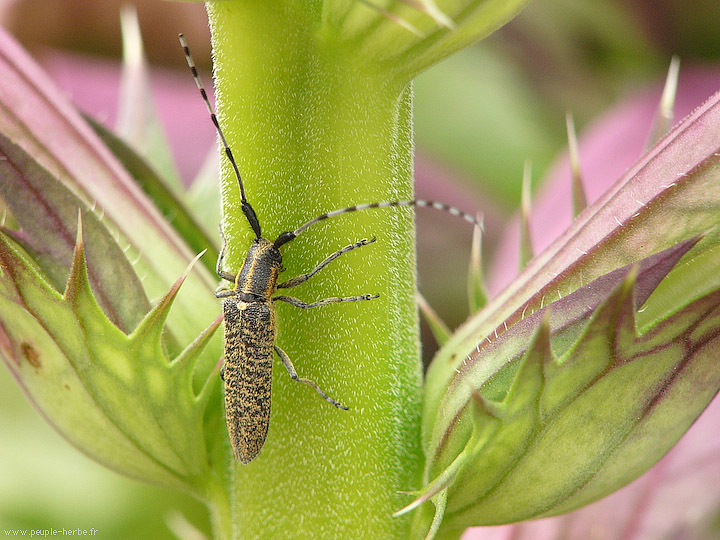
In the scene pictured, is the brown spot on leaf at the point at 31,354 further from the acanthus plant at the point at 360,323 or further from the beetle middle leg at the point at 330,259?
the beetle middle leg at the point at 330,259

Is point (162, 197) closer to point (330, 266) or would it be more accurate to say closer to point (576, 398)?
point (330, 266)

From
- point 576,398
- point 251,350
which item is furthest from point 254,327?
point 576,398

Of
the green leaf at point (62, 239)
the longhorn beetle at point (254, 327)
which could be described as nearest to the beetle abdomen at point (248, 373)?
the longhorn beetle at point (254, 327)

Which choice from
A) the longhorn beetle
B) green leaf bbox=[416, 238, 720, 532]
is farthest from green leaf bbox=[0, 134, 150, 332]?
green leaf bbox=[416, 238, 720, 532]

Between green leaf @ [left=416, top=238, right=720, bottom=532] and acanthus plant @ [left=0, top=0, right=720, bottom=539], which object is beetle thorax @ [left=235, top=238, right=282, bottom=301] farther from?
green leaf @ [left=416, top=238, right=720, bottom=532]

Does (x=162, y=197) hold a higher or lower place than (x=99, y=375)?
higher

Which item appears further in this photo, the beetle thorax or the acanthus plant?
the beetle thorax

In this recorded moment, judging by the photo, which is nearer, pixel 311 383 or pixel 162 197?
pixel 311 383

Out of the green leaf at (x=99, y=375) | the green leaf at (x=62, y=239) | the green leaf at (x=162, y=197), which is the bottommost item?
the green leaf at (x=99, y=375)
